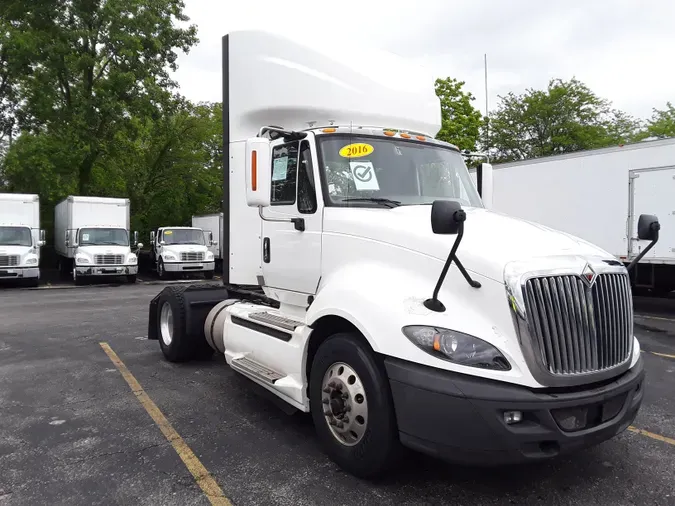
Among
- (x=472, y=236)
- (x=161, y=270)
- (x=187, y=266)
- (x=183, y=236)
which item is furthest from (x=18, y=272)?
(x=472, y=236)

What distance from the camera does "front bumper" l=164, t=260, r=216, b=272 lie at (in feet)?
71.4

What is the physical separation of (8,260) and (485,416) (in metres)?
19.4

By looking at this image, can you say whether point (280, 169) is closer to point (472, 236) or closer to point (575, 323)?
point (472, 236)

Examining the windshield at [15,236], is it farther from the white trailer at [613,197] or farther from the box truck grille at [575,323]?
the box truck grille at [575,323]

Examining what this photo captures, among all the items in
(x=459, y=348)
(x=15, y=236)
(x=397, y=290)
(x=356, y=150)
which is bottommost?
(x=459, y=348)

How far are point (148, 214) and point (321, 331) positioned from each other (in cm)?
3119

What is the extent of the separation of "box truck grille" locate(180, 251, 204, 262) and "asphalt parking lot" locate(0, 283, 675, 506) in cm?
1530

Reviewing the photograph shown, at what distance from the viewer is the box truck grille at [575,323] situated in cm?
301

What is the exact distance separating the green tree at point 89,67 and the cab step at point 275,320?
71.6ft

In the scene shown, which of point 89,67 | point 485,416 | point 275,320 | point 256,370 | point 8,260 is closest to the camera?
point 485,416

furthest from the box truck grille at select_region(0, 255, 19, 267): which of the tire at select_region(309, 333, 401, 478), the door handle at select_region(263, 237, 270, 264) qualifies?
the tire at select_region(309, 333, 401, 478)

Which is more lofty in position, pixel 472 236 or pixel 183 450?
pixel 472 236

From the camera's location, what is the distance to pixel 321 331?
13.3 feet

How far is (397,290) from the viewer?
3445 mm
